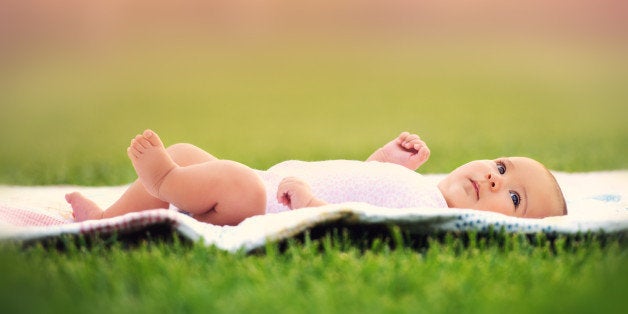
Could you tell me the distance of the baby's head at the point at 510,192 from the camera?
2.36 m

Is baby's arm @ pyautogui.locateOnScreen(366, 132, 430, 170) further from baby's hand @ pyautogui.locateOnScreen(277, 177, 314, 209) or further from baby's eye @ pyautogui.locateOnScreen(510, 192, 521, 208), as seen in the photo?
baby's hand @ pyautogui.locateOnScreen(277, 177, 314, 209)

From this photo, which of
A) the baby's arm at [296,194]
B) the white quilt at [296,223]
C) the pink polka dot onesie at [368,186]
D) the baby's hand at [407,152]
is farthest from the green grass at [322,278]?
the baby's hand at [407,152]

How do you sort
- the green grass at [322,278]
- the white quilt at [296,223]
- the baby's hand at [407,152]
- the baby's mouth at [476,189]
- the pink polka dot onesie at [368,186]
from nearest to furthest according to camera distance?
the green grass at [322,278] → the white quilt at [296,223] → the pink polka dot onesie at [368,186] → the baby's mouth at [476,189] → the baby's hand at [407,152]

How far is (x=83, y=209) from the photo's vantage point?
237 centimetres

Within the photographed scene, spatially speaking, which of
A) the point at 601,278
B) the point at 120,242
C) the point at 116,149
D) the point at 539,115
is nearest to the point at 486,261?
the point at 601,278

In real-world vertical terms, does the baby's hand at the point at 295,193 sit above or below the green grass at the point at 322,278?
above

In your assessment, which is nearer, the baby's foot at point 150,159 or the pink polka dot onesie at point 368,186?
the baby's foot at point 150,159

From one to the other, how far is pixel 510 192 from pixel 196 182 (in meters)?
0.97

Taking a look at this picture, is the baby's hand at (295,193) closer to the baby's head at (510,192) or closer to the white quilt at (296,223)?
the white quilt at (296,223)

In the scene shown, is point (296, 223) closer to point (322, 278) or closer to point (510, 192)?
point (322, 278)

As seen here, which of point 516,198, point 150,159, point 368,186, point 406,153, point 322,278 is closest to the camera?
point 322,278

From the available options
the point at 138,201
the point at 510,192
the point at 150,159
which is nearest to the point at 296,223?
the point at 150,159

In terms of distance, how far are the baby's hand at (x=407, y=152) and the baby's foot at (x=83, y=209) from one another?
39.8 inches

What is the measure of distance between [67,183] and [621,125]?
5.84 m
